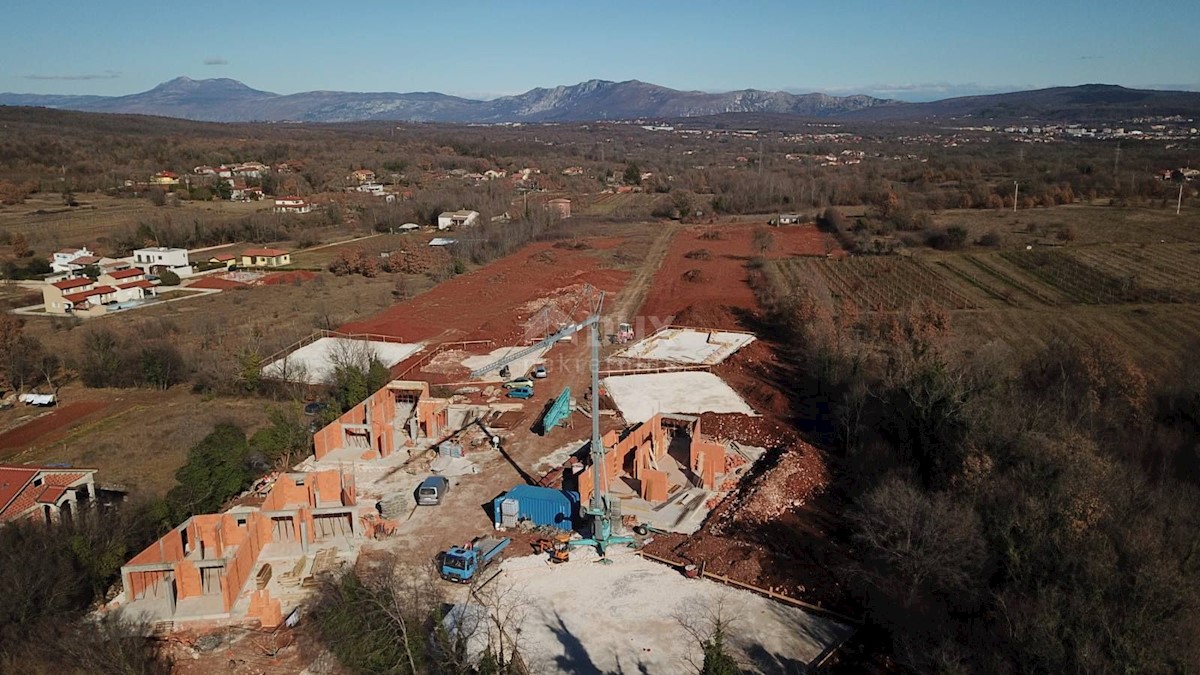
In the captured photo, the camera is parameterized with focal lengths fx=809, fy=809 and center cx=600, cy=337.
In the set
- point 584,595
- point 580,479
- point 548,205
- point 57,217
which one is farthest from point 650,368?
point 57,217

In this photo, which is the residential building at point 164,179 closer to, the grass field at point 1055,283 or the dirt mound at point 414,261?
the dirt mound at point 414,261

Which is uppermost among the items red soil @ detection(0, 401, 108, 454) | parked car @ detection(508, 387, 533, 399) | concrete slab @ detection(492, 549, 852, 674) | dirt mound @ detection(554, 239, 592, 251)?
dirt mound @ detection(554, 239, 592, 251)

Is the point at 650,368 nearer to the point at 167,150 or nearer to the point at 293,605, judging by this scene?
the point at 293,605

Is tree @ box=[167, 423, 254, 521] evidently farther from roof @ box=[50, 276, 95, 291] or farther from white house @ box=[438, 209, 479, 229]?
white house @ box=[438, 209, 479, 229]

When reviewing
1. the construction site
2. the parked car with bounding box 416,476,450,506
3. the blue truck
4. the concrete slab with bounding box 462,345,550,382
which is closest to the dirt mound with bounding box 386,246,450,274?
the construction site

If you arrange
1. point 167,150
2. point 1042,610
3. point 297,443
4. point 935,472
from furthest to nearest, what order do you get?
1. point 167,150
2. point 297,443
3. point 935,472
4. point 1042,610

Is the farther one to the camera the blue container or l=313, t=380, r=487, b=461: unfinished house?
l=313, t=380, r=487, b=461: unfinished house

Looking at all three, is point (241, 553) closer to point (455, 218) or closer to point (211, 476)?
point (211, 476)
